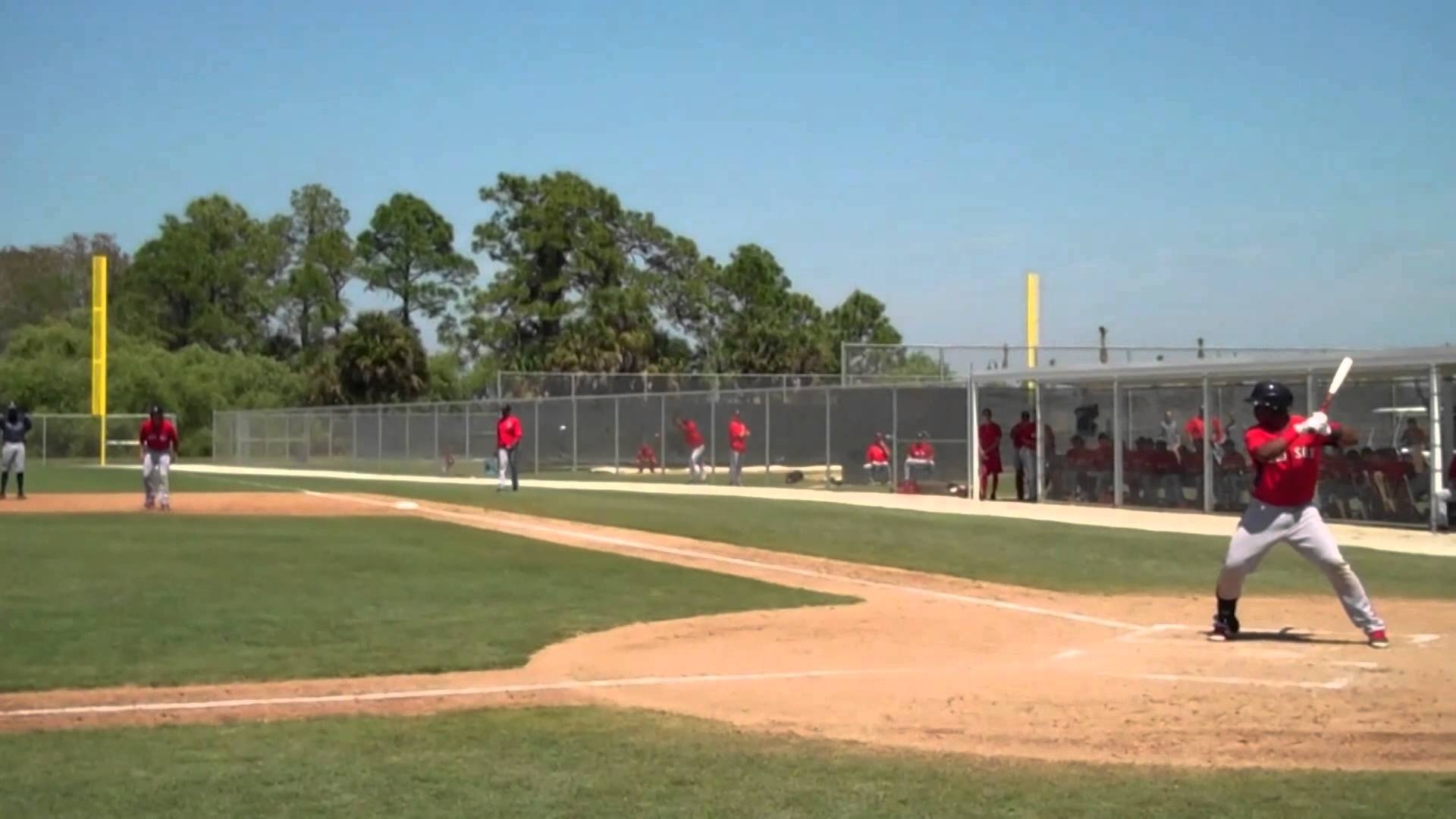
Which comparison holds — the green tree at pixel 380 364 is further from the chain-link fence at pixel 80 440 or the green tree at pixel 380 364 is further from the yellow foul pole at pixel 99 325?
the yellow foul pole at pixel 99 325

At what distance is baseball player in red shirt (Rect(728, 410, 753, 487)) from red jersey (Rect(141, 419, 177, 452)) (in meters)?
17.0

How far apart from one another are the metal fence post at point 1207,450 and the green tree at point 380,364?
178 feet

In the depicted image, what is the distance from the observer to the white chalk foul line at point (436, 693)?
9359mm

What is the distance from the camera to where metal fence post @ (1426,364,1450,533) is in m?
23.7

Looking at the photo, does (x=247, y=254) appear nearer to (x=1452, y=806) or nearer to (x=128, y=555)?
(x=128, y=555)

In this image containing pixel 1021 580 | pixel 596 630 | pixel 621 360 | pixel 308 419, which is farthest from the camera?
pixel 621 360

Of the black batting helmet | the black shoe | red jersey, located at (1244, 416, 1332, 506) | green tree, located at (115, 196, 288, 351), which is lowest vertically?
the black shoe

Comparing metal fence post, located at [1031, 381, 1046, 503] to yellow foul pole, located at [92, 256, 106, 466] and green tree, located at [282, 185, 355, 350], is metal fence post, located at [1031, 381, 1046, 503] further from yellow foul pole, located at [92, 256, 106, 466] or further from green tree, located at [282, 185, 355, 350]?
green tree, located at [282, 185, 355, 350]

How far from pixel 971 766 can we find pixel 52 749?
15.0ft

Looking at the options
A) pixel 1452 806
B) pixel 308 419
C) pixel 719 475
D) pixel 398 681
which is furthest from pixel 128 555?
pixel 308 419

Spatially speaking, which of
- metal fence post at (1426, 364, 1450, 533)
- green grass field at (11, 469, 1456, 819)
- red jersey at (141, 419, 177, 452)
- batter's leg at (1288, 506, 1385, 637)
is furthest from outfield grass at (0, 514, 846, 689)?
metal fence post at (1426, 364, 1450, 533)

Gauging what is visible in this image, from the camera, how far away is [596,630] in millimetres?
13172

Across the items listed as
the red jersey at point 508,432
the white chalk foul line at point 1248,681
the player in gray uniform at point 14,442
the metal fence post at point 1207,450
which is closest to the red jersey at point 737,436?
the red jersey at point 508,432

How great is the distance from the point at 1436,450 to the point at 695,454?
24336 mm
